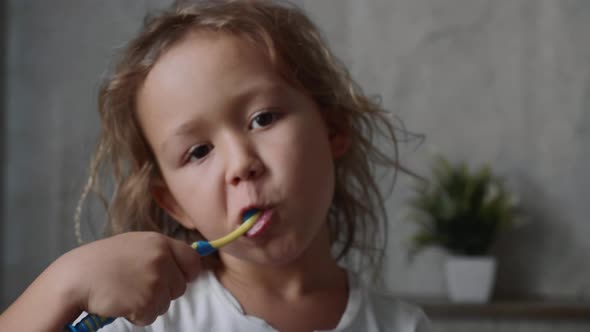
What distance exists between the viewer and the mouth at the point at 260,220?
0.65m

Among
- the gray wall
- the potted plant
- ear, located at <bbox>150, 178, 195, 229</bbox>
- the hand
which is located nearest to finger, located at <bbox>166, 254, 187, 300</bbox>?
the hand

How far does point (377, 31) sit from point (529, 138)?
49 cm

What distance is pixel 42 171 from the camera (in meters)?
1.82

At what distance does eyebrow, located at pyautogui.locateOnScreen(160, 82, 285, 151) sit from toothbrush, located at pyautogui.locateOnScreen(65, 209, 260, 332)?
0.10m

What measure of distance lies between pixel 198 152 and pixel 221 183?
5cm

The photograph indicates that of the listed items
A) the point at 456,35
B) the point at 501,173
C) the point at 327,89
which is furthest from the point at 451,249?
the point at 327,89

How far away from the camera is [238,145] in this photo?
65cm

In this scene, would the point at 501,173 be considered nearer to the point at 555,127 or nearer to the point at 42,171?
the point at 555,127

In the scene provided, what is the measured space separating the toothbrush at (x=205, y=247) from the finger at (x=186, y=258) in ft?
0.07

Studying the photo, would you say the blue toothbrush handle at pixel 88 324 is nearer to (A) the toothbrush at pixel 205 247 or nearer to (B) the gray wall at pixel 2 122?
(A) the toothbrush at pixel 205 247

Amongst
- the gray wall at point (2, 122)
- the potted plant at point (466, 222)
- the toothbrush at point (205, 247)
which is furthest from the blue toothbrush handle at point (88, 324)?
the gray wall at point (2, 122)

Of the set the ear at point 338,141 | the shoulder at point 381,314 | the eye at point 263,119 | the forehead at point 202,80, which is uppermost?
the forehead at point 202,80

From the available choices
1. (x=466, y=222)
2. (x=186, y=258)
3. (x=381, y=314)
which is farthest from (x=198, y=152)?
(x=466, y=222)

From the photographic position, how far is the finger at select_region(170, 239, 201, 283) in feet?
1.83
